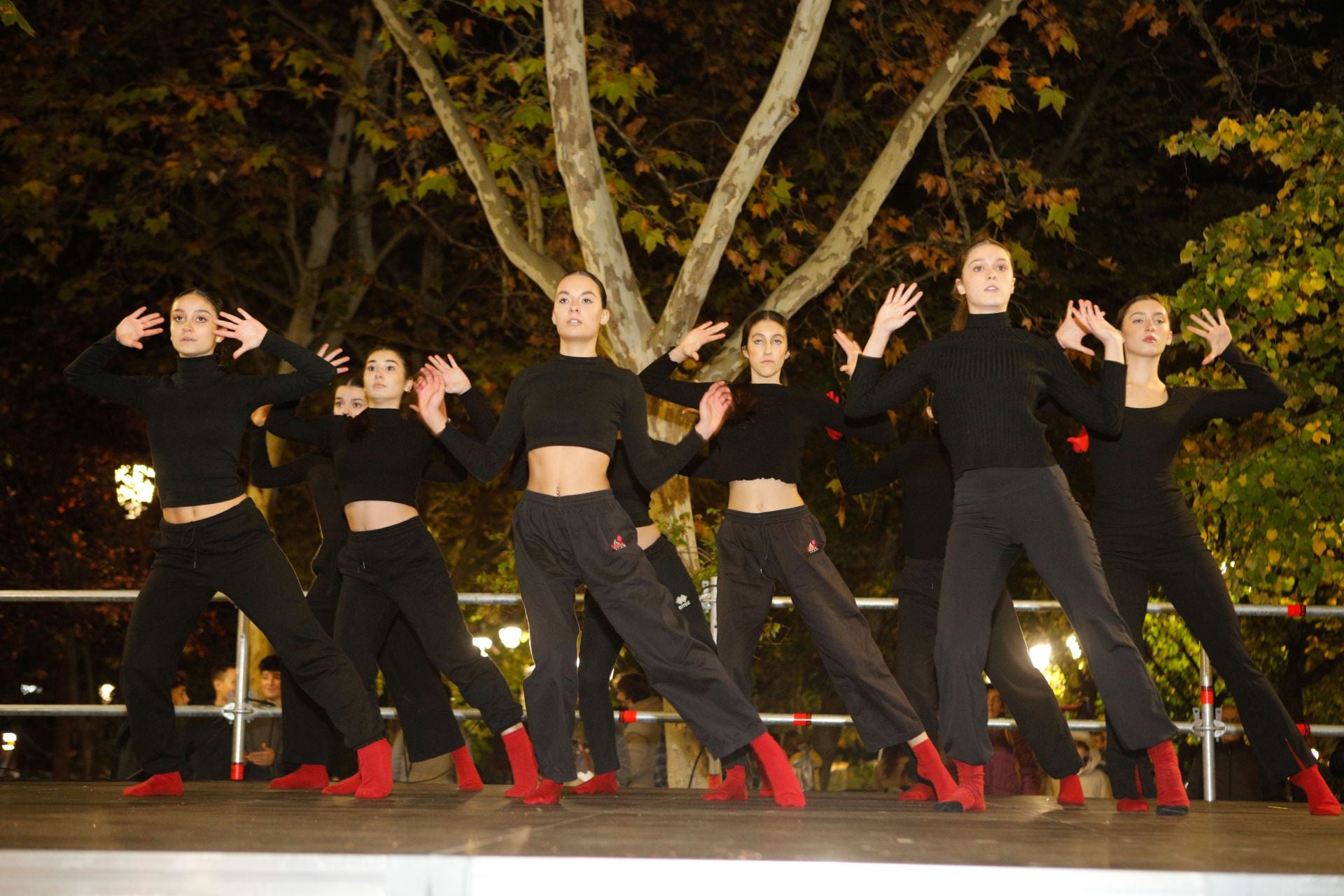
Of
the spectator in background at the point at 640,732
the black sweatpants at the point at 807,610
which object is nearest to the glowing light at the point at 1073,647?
the spectator in background at the point at 640,732

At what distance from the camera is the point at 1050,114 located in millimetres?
16734

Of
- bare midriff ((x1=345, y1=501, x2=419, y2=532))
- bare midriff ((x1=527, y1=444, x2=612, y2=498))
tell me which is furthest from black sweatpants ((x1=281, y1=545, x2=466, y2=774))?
bare midriff ((x1=527, y1=444, x2=612, y2=498))

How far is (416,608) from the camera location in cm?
663

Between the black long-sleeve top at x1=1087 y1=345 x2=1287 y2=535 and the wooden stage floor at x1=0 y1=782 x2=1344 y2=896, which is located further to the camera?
the black long-sleeve top at x1=1087 y1=345 x2=1287 y2=535

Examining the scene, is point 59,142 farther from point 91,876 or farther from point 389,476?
point 91,876

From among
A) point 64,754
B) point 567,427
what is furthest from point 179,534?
point 64,754

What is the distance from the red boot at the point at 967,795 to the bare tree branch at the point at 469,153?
5.50 m

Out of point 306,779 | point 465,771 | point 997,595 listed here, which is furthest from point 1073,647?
point 997,595

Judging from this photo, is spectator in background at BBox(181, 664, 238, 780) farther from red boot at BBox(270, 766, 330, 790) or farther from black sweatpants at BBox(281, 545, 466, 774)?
red boot at BBox(270, 766, 330, 790)

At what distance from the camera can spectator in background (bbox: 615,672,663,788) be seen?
33.5 feet

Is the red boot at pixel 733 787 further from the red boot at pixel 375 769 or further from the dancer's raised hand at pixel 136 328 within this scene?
the dancer's raised hand at pixel 136 328

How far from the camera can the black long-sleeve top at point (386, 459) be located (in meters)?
6.67

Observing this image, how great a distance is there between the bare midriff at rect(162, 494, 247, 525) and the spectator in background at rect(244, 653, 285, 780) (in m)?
2.86

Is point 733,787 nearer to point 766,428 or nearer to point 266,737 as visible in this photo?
point 766,428
